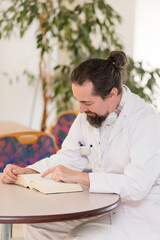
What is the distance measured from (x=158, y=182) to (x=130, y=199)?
19cm

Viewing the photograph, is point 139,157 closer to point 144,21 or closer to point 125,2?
point 144,21

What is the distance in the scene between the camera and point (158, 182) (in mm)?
2084

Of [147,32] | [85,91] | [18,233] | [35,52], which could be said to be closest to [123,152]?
[85,91]

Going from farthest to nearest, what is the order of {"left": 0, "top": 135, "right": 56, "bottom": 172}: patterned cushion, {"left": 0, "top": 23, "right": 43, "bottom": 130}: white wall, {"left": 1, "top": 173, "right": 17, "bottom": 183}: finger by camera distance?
{"left": 0, "top": 23, "right": 43, "bottom": 130}: white wall, {"left": 0, "top": 135, "right": 56, "bottom": 172}: patterned cushion, {"left": 1, "top": 173, "right": 17, "bottom": 183}: finger

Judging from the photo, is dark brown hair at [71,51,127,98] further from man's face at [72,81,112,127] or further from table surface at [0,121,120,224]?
table surface at [0,121,120,224]

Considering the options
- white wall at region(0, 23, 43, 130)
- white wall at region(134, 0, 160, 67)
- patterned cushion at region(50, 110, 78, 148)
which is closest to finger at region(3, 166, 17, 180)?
patterned cushion at region(50, 110, 78, 148)

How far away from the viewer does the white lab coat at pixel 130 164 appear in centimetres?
195

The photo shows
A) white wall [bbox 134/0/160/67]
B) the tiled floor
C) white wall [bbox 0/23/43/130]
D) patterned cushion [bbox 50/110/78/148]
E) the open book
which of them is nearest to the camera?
the open book

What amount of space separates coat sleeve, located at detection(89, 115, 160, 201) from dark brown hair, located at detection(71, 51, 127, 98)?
0.30 meters

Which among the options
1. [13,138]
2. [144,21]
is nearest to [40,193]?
[13,138]

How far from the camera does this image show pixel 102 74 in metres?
2.13

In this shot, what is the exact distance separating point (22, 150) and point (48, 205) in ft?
3.73

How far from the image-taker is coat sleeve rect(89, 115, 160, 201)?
76.2 inches

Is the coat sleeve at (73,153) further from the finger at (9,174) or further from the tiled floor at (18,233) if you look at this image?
the tiled floor at (18,233)
